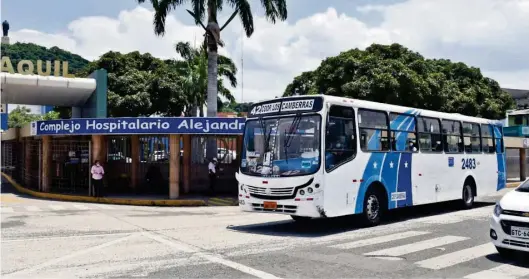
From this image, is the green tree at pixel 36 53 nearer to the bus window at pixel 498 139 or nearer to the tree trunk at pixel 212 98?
the tree trunk at pixel 212 98

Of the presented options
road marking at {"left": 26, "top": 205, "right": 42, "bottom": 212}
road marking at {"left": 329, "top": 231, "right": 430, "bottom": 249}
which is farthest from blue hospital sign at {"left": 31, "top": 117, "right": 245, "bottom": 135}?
road marking at {"left": 329, "top": 231, "right": 430, "bottom": 249}

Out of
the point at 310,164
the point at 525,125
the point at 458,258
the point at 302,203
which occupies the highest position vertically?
the point at 525,125

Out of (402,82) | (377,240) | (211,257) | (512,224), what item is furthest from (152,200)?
(402,82)

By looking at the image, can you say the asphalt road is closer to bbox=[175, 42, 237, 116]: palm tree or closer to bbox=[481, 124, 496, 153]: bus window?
bbox=[481, 124, 496, 153]: bus window

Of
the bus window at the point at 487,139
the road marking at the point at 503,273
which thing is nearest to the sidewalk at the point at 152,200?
the bus window at the point at 487,139

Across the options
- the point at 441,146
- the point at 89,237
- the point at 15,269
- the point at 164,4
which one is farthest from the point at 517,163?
the point at 15,269

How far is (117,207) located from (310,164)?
10.1m

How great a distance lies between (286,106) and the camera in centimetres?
1195

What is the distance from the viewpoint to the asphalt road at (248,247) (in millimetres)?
7777

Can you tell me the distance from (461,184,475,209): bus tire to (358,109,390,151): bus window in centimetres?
509

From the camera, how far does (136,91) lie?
4359cm

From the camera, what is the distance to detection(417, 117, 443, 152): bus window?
14539mm

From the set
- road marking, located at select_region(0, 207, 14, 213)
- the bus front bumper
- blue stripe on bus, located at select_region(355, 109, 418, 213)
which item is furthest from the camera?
road marking, located at select_region(0, 207, 14, 213)

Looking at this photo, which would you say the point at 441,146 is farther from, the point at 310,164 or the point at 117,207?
the point at 117,207
